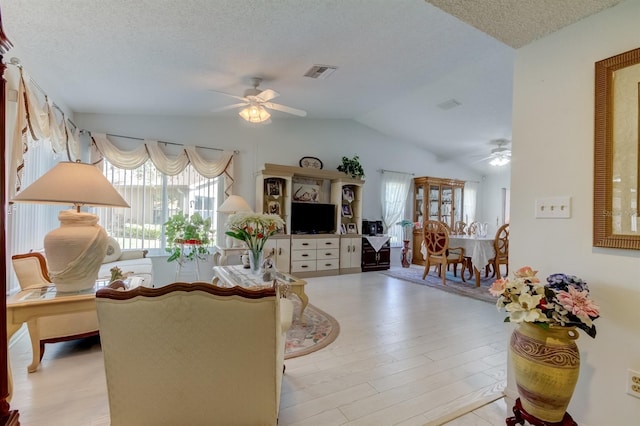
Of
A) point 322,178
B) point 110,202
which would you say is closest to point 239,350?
point 110,202

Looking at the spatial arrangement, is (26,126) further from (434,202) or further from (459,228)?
(459,228)

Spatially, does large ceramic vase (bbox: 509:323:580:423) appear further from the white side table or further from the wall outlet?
the white side table

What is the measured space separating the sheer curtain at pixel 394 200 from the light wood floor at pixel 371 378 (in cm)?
358

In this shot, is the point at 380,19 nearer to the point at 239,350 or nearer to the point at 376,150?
the point at 239,350

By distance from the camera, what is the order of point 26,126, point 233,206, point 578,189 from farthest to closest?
point 233,206
point 26,126
point 578,189

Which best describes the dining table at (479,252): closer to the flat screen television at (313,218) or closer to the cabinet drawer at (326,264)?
the cabinet drawer at (326,264)

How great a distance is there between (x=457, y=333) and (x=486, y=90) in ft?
11.6

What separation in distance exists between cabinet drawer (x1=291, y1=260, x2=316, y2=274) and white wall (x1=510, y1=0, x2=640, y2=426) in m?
3.81

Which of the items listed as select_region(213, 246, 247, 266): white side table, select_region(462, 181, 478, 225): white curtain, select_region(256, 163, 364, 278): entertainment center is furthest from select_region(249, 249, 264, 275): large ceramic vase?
select_region(462, 181, 478, 225): white curtain

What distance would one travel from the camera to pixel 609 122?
1419 mm

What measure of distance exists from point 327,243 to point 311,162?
1.64m

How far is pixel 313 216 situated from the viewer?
18.3ft

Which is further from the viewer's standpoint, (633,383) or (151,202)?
(151,202)

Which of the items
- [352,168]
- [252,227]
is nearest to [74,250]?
[252,227]
